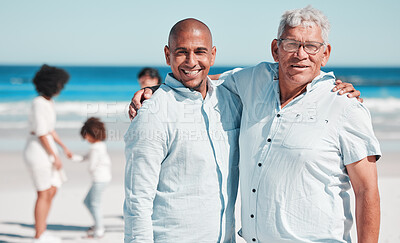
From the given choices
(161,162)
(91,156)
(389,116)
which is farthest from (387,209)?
(389,116)

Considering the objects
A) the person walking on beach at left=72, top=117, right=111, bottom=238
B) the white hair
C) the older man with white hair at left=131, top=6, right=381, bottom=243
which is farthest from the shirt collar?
the person walking on beach at left=72, top=117, right=111, bottom=238

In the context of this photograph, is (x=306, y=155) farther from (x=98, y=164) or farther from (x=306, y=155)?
(x=98, y=164)

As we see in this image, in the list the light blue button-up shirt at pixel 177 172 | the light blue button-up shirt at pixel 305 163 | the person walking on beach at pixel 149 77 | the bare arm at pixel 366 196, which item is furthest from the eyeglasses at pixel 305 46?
the person walking on beach at pixel 149 77

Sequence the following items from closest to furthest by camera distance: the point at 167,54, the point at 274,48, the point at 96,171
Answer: the point at 167,54, the point at 274,48, the point at 96,171

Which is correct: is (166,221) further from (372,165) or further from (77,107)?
(77,107)

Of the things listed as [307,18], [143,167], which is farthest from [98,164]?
[307,18]

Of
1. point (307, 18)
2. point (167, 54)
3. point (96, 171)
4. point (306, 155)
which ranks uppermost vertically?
point (307, 18)

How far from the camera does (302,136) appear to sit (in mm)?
2586

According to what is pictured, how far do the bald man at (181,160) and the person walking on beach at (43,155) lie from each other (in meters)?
3.19

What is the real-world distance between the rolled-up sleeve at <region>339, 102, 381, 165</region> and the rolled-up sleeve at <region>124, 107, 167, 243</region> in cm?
104

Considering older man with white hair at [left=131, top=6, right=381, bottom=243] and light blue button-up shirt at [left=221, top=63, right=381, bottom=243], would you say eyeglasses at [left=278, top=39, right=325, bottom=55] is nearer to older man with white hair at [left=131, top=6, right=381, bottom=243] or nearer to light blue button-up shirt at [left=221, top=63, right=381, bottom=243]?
older man with white hair at [left=131, top=6, right=381, bottom=243]

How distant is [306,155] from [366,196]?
43cm

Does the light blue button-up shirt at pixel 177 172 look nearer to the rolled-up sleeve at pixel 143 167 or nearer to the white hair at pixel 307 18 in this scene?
the rolled-up sleeve at pixel 143 167

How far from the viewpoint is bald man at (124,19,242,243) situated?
8.25 ft
